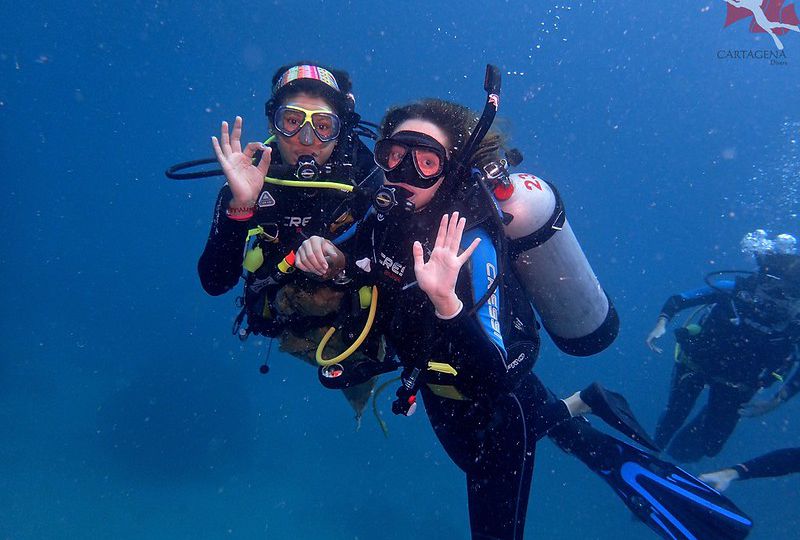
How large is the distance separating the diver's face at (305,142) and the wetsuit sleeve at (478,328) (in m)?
1.54

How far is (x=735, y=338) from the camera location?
8.36 metres

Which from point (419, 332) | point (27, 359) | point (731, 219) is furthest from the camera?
point (731, 219)

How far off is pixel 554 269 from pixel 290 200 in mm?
2274

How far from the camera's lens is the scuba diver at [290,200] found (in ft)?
11.1

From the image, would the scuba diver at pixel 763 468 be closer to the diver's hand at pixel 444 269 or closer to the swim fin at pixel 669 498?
the swim fin at pixel 669 498

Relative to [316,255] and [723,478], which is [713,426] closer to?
[723,478]

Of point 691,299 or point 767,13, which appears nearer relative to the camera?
point 691,299

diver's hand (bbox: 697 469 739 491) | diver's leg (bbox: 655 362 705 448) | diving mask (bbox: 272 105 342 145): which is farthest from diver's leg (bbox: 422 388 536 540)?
diver's leg (bbox: 655 362 705 448)

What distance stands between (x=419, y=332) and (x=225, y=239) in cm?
160

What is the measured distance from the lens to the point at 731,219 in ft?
206

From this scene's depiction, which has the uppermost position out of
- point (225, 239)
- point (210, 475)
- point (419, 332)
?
point (225, 239)

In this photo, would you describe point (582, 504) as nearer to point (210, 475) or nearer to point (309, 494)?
point (309, 494)

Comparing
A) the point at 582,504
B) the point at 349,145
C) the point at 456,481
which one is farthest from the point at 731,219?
the point at 349,145

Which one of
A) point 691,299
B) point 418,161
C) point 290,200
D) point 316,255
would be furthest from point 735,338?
point 316,255
